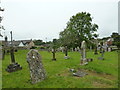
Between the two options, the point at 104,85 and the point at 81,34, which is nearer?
the point at 104,85

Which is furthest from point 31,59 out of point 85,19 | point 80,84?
point 85,19

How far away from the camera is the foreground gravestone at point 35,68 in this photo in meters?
9.72

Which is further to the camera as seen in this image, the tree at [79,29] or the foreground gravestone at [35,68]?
the tree at [79,29]

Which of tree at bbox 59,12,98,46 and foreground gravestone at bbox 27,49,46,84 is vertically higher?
tree at bbox 59,12,98,46

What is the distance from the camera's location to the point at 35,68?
9.89 m

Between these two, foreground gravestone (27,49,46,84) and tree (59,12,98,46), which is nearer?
foreground gravestone (27,49,46,84)

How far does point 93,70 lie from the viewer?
42.2 ft

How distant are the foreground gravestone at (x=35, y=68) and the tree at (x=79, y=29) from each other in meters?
35.9

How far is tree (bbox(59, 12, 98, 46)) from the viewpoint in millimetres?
46219

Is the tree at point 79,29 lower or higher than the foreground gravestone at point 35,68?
higher

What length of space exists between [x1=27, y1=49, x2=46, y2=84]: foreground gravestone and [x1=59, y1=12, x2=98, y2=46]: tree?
35940 mm

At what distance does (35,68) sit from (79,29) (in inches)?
1524

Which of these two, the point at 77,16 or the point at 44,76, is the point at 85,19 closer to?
the point at 77,16

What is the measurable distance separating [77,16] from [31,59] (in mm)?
40376
